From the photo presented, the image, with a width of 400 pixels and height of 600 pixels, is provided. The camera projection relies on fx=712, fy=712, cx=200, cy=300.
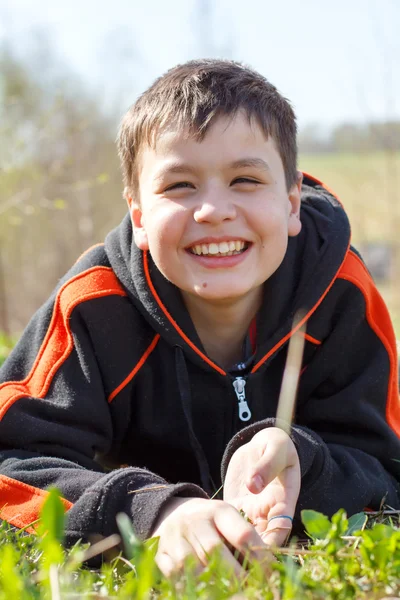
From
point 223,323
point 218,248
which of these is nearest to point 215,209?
point 218,248

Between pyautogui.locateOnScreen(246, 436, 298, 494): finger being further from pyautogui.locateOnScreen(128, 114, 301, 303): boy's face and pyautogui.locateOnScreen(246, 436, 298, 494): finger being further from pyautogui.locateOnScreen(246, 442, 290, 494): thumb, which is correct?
pyautogui.locateOnScreen(128, 114, 301, 303): boy's face

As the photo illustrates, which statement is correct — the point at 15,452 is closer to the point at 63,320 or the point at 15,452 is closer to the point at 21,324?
the point at 63,320

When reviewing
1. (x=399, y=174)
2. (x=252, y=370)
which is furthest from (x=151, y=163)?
(x=399, y=174)

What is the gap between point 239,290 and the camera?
8.22 feet

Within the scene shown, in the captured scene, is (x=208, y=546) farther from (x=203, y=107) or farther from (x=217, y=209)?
(x=203, y=107)

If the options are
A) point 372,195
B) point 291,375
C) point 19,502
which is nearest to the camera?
point 19,502

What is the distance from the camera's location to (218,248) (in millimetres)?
2453

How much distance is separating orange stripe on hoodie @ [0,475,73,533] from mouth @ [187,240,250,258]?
3.09 feet

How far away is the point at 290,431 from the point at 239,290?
2.00 ft

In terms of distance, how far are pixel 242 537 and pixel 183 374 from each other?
1082mm

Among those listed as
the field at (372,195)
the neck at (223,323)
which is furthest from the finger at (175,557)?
the field at (372,195)

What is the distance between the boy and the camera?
2.36m

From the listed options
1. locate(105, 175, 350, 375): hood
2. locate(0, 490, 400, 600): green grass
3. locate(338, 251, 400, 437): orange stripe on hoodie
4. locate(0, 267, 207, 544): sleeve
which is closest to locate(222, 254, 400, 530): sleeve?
locate(338, 251, 400, 437): orange stripe on hoodie

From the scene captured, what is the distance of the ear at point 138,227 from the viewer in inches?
106
